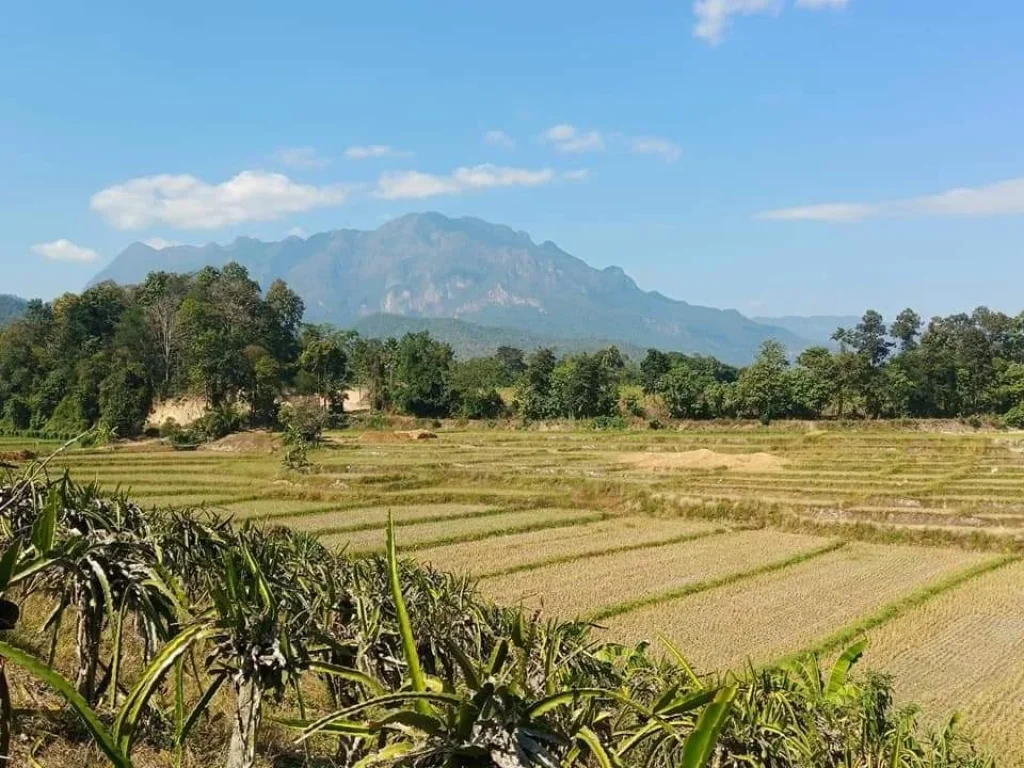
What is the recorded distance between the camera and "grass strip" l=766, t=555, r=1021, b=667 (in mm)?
15352

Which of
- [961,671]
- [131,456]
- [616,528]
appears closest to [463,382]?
[131,456]

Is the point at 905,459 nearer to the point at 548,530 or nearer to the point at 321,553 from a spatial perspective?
the point at 548,530

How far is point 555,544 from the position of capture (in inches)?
969

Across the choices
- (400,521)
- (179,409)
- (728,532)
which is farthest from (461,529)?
(179,409)

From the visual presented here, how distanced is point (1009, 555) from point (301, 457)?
28.9 meters

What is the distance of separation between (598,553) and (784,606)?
249 inches

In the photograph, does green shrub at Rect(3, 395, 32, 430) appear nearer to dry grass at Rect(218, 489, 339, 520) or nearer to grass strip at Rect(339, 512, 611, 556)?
dry grass at Rect(218, 489, 339, 520)

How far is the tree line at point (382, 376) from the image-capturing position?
6519 cm

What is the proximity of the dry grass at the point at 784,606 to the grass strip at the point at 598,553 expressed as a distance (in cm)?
404

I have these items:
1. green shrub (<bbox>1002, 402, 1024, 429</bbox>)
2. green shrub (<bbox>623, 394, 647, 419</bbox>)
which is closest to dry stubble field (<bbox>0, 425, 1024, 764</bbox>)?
green shrub (<bbox>1002, 402, 1024, 429</bbox>)

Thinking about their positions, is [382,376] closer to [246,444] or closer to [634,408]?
[634,408]

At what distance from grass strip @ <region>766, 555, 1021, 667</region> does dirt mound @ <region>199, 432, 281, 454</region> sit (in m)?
39.9

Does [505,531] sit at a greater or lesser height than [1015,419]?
lesser

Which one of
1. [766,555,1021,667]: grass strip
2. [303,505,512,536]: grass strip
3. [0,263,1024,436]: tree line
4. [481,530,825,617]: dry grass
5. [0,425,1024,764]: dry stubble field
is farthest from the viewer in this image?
[0,263,1024,436]: tree line
